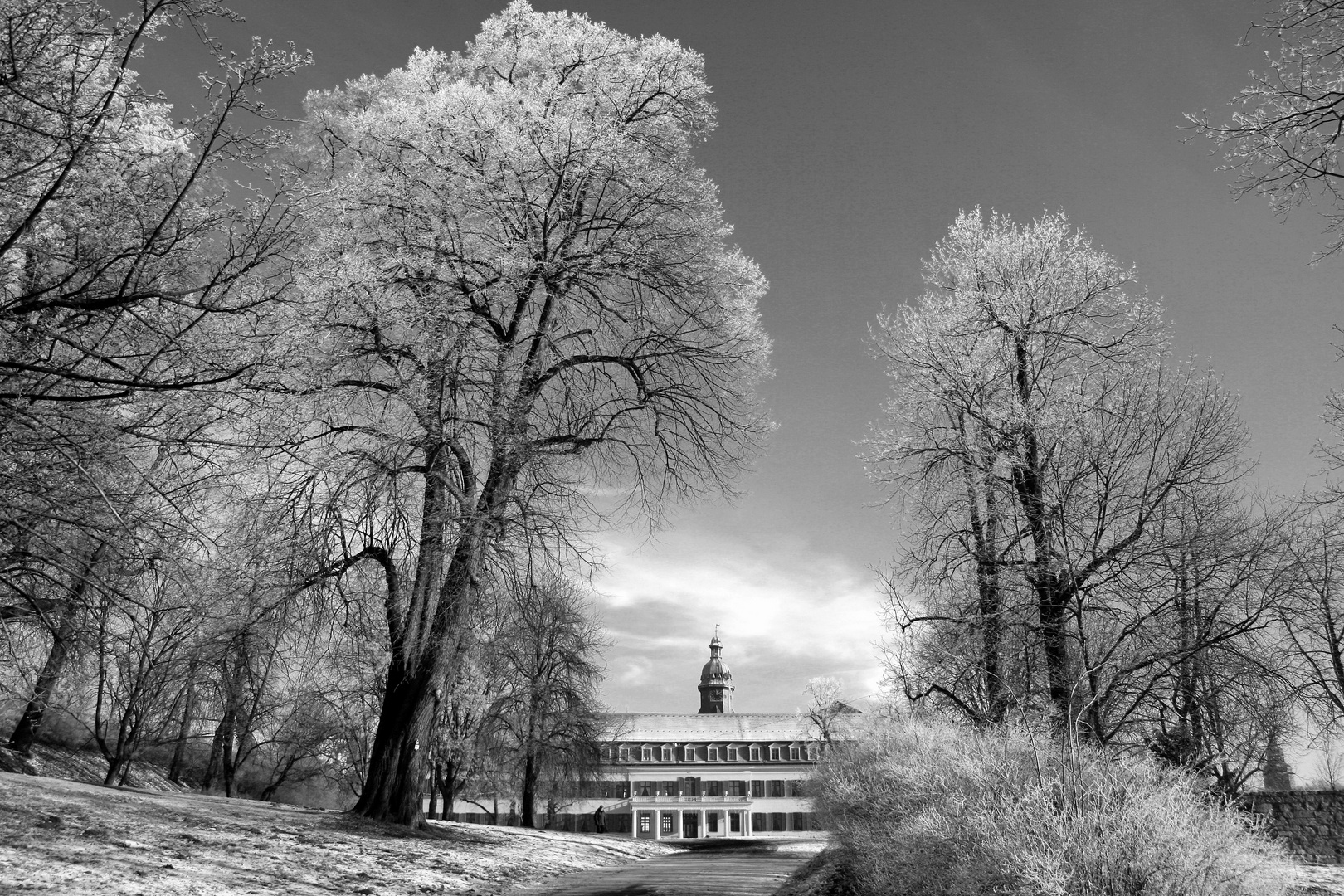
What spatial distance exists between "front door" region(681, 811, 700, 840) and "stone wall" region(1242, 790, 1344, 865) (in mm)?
62612

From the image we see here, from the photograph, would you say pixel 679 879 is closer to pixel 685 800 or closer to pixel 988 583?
pixel 988 583

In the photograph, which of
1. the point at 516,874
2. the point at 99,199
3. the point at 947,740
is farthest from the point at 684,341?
the point at 99,199

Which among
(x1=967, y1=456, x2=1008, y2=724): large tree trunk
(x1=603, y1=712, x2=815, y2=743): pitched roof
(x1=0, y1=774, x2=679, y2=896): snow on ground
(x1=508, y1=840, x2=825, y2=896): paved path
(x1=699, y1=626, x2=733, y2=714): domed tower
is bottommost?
(x1=508, y1=840, x2=825, y2=896): paved path

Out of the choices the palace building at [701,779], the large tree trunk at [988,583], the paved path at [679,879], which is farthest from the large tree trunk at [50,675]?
the palace building at [701,779]

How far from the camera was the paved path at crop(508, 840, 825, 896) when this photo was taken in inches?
373

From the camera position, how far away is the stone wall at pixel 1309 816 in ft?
45.3

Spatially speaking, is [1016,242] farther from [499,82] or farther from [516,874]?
[516,874]

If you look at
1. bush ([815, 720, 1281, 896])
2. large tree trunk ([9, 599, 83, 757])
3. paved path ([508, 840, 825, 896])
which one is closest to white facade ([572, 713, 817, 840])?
large tree trunk ([9, 599, 83, 757])

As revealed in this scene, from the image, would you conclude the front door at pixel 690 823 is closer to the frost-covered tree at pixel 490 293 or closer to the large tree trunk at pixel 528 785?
the large tree trunk at pixel 528 785

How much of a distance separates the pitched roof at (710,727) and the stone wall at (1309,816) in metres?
65.3

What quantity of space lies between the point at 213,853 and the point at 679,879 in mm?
5745

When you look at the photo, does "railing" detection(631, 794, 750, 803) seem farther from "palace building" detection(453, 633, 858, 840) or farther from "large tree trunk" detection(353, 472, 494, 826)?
"large tree trunk" detection(353, 472, 494, 826)

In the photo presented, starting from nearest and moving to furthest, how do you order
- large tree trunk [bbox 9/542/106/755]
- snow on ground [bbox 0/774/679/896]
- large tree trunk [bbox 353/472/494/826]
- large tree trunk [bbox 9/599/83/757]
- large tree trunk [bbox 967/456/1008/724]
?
large tree trunk [bbox 9/542/106/755] → snow on ground [bbox 0/774/679/896] → large tree trunk [bbox 9/599/83/757] → large tree trunk [bbox 353/472/494/826] → large tree trunk [bbox 967/456/1008/724]

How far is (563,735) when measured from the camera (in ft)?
105
